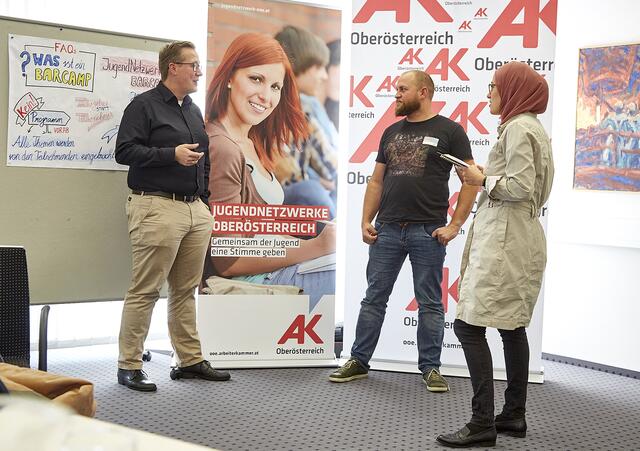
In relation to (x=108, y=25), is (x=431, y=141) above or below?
below

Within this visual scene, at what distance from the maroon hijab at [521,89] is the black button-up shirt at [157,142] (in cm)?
159

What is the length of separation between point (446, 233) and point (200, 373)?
4.82ft

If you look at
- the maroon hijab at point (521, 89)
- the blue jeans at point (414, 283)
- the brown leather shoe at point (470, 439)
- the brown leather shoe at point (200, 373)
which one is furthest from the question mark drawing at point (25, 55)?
the brown leather shoe at point (470, 439)

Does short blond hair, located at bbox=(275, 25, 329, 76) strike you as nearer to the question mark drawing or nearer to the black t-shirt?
the black t-shirt

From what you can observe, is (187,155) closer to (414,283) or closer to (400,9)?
(414,283)

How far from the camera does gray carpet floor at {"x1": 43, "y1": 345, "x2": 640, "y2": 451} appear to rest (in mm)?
3354

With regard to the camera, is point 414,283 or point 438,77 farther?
point 438,77

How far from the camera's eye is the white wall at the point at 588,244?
4898mm

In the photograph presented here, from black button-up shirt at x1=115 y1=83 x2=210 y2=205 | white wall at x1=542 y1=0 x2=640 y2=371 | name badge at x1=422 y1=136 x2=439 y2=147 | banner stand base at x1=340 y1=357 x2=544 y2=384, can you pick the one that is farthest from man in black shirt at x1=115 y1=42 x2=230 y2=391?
white wall at x1=542 y1=0 x2=640 y2=371

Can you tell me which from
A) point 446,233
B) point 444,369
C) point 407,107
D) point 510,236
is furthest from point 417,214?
point 510,236

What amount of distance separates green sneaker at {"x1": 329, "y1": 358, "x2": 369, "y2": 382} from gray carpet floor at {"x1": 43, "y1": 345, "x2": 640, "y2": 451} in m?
0.04

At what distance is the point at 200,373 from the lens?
4281mm

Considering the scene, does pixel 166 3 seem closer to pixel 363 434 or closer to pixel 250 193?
pixel 250 193

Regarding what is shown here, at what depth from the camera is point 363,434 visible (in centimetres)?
341
